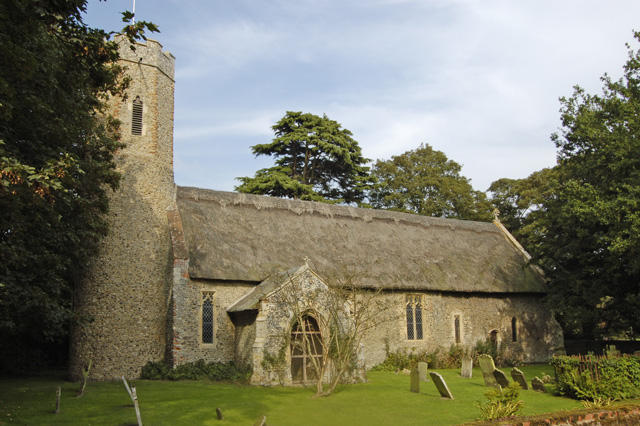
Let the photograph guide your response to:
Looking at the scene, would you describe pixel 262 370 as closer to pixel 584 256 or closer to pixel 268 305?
pixel 268 305

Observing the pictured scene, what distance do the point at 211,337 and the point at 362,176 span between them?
2514 centimetres

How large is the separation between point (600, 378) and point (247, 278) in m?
13.0

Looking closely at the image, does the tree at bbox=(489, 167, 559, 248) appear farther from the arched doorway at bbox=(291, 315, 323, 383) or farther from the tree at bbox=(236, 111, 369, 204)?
the arched doorway at bbox=(291, 315, 323, 383)

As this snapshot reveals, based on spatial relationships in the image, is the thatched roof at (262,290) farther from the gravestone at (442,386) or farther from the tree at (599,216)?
the tree at (599,216)

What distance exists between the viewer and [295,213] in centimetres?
2758

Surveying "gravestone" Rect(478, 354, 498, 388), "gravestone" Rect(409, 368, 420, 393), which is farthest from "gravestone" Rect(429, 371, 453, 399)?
"gravestone" Rect(478, 354, 498, 388)

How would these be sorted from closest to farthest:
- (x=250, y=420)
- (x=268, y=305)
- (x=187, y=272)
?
(x=250, y=420) < (x=268, y=305) < (x=187, y=272)

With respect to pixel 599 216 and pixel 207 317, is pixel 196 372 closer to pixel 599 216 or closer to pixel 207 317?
pixel 207 317

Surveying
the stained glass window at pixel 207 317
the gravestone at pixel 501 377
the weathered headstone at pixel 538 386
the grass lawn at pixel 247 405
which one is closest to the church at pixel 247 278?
the stained glass window at pixel 207 317

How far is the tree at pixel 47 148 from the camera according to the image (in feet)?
30.7

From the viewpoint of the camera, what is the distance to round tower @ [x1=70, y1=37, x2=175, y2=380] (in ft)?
66.7

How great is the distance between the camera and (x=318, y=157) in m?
43.5

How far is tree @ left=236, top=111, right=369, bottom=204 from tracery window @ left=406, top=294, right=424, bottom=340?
16144mm

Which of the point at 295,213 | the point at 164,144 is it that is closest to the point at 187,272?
the point at 164,144
